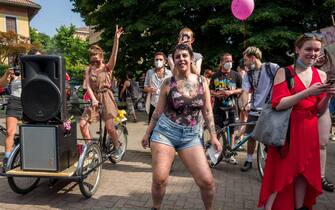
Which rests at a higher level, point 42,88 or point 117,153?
point 42,88

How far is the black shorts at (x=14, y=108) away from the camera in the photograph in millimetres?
5434

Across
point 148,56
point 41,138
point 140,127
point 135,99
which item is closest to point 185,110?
point 41,138

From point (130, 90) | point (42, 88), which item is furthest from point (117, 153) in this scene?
point (130, 90)

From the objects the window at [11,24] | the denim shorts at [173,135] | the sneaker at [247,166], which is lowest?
the sneaker at [247,166]

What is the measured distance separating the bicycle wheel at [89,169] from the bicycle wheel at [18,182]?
71 cm

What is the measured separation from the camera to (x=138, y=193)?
4.55 meters

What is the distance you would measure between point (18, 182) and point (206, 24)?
784 cm

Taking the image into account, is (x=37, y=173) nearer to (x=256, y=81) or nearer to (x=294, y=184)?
(x=294, y=184)

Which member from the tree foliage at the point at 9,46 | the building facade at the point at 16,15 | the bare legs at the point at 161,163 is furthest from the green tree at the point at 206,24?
the building facade at the point at 16,15

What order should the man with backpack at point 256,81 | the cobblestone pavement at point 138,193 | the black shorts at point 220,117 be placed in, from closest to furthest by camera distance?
the cobblestone pavement at point 138,193 < the man with backpack at point 256,81 < the black shorts at point 220,117

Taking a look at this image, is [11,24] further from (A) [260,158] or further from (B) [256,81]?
(A) [260,158]

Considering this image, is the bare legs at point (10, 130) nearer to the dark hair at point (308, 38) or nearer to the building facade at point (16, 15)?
the dark hair at point (308, 38)

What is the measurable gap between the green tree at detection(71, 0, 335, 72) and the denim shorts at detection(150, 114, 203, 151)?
24.2ft

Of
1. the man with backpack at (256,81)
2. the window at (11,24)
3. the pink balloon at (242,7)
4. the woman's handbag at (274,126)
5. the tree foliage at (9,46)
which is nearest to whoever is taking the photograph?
Result: the woman's handbag at (274,126)
